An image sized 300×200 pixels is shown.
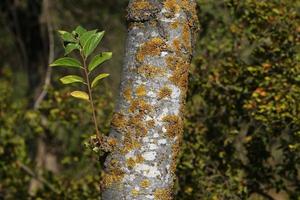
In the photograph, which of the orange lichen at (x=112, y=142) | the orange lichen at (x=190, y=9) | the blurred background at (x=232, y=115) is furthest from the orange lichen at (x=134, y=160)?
the blurred background at (x=232, y=115)

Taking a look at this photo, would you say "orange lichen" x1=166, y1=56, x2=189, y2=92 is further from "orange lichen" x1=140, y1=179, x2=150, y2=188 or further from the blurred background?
the blurred background

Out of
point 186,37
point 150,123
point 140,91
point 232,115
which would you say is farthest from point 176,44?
point 232,115

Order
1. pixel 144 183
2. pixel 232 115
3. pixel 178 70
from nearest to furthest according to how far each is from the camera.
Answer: pixel 144 183 < pixel 178 70 < pixel 232 115

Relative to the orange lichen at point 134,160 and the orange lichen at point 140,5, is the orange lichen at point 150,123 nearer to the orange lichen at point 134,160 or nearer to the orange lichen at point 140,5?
the orange lichen at point 134,160

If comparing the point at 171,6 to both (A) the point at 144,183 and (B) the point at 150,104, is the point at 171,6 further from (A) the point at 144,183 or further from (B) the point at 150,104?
(A) the point at 144,183

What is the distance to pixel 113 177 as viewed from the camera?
2.89m

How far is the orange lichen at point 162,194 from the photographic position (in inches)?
113

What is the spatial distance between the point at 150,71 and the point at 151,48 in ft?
0.34

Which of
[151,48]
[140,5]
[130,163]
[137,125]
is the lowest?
[130,163]

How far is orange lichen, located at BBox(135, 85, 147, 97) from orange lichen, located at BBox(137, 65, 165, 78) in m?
0.05

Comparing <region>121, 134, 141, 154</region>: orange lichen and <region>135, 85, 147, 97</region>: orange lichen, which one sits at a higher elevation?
<region>135, 85, 147, 97</region>: orange lichen

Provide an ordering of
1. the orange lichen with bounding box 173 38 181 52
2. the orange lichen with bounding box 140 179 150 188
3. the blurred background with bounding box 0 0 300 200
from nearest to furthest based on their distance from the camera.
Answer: the orange lichen with bounding box 140 179 150 188 < the orange lichen with bounding box 173 38 181 52 < the blurred background with bounding box 0 0 300 200

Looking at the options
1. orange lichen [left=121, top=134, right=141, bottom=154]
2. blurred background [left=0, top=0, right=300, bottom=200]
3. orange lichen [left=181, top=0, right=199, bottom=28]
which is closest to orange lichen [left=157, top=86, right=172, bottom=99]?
orange lichen [left=121, top=134, right=141, bottom=154]

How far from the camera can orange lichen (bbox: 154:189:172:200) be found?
2.86m
